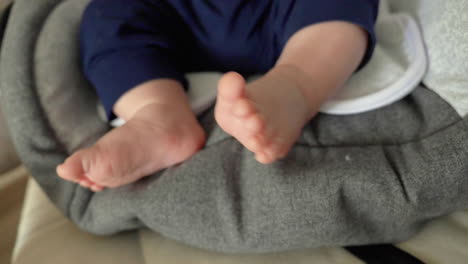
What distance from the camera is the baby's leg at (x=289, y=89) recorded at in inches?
15.3

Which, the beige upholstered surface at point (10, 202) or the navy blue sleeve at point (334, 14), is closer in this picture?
the navy blue sleeve at point (334, 14)

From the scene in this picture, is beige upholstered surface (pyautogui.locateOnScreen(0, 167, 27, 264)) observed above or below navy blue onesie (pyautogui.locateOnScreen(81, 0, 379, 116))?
below

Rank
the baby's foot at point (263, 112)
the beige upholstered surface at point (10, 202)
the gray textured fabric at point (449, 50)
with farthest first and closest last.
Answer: the beige upholstered surface at point (10, 202) < the gray textured fabric at point (449, 50) < the baby's foot at point (263, 112)

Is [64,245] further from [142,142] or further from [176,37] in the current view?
[176,37]


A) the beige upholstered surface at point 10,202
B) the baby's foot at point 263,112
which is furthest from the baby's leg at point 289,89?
the beige upholstered surface at point 10,202

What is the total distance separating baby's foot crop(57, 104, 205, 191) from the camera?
1.57ft

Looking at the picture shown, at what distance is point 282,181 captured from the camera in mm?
455

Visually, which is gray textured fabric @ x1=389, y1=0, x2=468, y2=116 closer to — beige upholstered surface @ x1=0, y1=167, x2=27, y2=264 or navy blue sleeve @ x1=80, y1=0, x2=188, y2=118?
navy blue sleeve @ x1=80, y1=0, x2=188, y2=118

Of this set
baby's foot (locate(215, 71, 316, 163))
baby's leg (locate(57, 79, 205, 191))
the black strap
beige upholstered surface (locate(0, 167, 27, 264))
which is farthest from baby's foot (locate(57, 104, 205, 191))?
beige upholstered surface (locate(0, 167, 27, 264))

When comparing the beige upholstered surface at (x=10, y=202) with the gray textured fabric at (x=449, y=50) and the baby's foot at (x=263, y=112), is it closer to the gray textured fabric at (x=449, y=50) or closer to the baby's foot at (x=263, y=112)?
the baby's foot at (x=263, y=112)

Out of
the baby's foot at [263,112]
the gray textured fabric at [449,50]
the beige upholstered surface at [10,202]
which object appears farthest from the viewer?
the beige upholstered surface at [10,202]

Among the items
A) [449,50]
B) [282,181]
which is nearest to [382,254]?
[282,181]

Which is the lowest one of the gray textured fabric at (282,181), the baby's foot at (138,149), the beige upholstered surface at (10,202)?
the beige upholstered surface at (10,202)

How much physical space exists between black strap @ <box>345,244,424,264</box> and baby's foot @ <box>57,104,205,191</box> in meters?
0.24
